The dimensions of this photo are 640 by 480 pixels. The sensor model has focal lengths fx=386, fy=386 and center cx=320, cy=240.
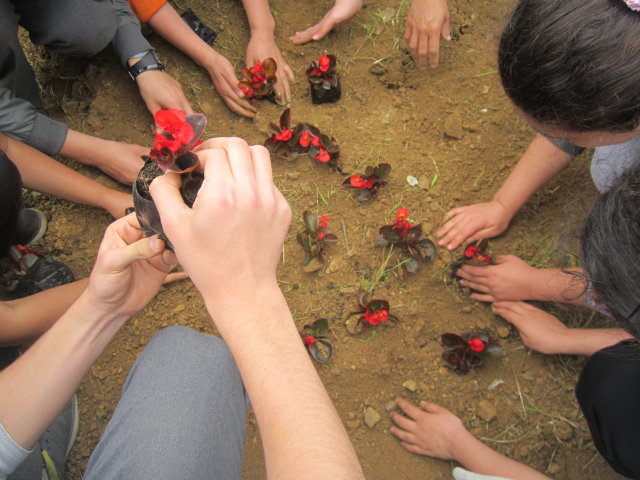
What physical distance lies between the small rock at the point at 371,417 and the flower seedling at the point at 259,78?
1997mm

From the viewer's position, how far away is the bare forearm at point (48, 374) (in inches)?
48.4

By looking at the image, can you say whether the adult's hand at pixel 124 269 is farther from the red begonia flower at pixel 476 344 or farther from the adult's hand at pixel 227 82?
the red begonia flower at pixel 476 344

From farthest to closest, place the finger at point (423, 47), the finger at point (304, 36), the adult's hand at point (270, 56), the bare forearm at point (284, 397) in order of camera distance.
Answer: the finger at point (304, 36) < the adult's hand at point (270, 56) < the finger at point (423, 47) < the bare forearm at point (284, 397)

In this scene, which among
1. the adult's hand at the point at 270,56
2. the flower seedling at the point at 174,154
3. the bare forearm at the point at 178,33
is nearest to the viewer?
the flower seedling at the point at 174,154

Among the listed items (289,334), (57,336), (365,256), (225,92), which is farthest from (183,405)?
(225,92)

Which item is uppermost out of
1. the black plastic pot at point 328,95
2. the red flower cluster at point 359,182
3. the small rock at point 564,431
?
the black plastic pot at point 328,95

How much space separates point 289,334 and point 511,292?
1516 mm

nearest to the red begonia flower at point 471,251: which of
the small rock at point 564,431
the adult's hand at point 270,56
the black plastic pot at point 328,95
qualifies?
the small rock at point 564,431

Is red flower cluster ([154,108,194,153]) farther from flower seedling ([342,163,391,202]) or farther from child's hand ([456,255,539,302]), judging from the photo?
child's hand ([456,255,539,302])

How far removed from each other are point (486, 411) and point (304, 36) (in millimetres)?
2574

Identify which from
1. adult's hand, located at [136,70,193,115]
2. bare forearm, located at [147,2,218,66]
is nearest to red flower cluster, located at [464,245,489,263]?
adult's hand, located at [136,70,193,115]

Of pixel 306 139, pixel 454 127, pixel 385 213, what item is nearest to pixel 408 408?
pixel 385 213

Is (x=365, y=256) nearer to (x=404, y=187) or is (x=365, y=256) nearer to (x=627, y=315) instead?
(x=404, y=187)

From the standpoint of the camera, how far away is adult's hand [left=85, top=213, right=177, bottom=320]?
1231 millimetres
